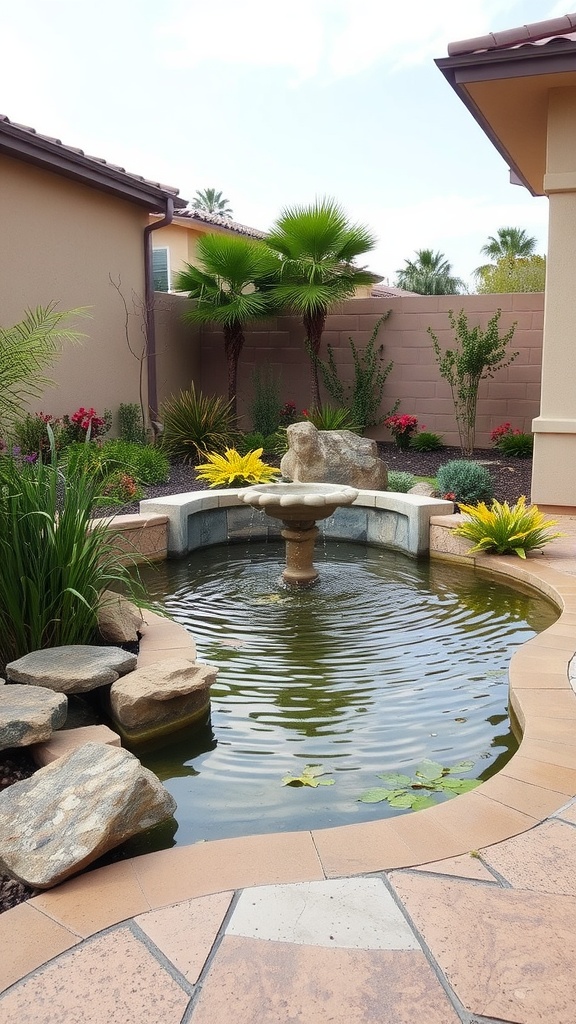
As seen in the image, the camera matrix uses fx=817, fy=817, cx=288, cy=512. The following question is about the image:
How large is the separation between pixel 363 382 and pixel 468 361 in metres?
1.98

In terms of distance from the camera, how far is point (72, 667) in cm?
341

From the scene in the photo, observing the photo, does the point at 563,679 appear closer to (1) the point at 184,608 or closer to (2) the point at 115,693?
(2) the point at 115,693

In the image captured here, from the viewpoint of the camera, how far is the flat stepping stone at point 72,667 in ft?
10.8

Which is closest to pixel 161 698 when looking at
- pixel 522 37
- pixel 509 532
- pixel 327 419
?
pixel 509 532

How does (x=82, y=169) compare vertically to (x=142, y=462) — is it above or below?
above

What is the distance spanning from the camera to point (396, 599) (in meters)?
5.52

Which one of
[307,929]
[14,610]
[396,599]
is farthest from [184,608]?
[307,929]

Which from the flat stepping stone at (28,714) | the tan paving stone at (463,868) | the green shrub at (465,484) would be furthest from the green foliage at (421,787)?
the green shrub at (465,484)

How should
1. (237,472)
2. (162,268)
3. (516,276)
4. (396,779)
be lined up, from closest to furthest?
(396,779) < (237,472) < (162,268) < (516,276)

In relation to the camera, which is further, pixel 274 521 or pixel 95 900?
pixel 274 521

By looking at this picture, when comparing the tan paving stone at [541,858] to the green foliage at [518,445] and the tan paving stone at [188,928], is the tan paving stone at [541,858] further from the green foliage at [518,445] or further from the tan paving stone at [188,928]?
the green foliage at [518,445]

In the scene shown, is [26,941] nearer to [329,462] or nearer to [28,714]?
[28,714]

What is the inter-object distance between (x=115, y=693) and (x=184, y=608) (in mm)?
1999

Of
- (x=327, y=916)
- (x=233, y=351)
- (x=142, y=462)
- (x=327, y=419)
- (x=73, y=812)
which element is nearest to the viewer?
(x=327, y=916)
